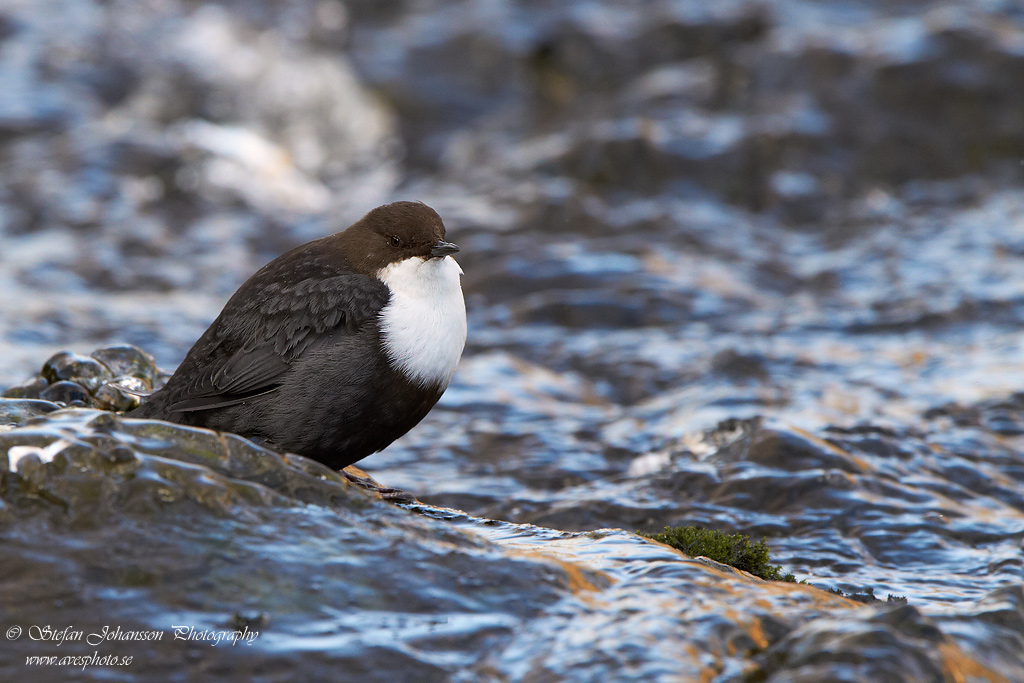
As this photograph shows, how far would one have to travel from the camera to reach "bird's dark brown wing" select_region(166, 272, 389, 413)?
423 cm

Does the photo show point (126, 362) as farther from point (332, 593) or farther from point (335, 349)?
point (332, 593)

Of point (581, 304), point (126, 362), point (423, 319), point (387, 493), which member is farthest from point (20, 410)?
point (581, 304)

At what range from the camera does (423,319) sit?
424 cm

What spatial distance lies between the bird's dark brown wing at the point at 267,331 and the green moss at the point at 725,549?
4.62 feet

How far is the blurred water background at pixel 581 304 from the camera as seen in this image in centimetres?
297

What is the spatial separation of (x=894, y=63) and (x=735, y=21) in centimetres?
232

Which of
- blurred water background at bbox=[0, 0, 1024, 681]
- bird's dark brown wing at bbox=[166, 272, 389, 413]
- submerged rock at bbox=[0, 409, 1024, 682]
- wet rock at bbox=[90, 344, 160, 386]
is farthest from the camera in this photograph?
wet rock at bbox=[90, 344, 160, 386]

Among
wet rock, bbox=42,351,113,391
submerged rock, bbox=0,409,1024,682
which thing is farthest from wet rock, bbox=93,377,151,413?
submerged rock, bbox=0,409,1024,682

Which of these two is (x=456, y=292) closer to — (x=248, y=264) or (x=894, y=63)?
(x=248, y=264)

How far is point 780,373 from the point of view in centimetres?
786

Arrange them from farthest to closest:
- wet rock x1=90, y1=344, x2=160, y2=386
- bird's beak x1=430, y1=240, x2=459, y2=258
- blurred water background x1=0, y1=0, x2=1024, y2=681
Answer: wet rock x1=90, y1=344, x2=160, y2=386
bird's beak x1=430, y1=240, x2=459, y2=258
blurred water background x1=0, y1=0, x2=1024, y2=681

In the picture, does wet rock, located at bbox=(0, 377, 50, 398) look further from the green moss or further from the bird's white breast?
the green moss

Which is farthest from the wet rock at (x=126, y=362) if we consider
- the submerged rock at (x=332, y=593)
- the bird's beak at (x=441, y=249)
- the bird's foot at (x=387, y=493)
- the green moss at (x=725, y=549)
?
the green moss at (x=725, y=549)

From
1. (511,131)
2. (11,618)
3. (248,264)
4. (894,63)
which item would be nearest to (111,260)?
(248,264)
